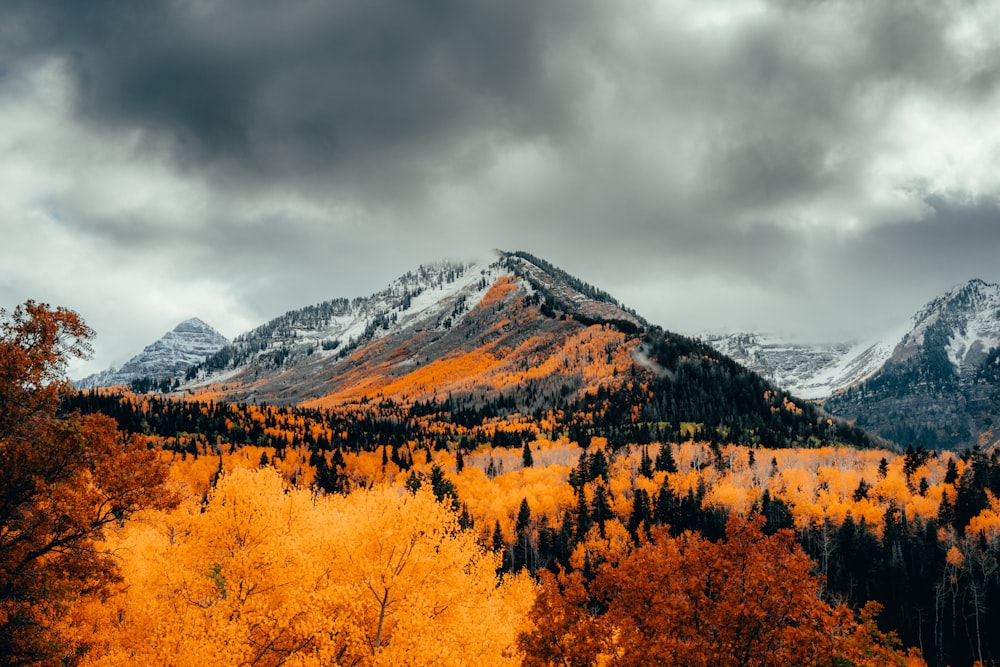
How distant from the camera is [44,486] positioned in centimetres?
1883

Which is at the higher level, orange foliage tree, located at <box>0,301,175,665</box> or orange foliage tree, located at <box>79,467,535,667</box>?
orange foliage tree, located at <box>0,301,175,665</box>

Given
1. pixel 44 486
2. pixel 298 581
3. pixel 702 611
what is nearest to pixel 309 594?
pixel 298 581

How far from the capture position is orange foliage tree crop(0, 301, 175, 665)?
18703mm

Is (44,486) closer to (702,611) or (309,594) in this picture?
(309,594)

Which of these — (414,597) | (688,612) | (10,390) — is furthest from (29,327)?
(688,612)

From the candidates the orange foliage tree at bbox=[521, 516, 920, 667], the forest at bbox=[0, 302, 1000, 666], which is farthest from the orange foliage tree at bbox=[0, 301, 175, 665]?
the orange foliage tree at bbox=[521, 516, 920, 667]

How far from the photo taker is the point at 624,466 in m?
162

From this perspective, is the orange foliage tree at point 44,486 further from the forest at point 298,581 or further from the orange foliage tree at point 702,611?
the orange foliage tree at point 702,611

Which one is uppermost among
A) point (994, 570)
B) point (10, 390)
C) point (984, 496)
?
point (10, 390)

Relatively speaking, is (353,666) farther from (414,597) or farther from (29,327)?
(29,327)

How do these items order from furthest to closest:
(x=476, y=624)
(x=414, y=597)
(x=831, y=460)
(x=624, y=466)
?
(x=831, y=460) → (x=624, y=466) → (x=476, y=624) → (x=414, y=597)

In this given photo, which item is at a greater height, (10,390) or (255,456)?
(10,390)

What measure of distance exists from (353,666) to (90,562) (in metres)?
11.6

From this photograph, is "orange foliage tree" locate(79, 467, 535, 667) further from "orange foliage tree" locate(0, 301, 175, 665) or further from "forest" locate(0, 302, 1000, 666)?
"orange foliage tree" locate(0, 301, 175, 665)
